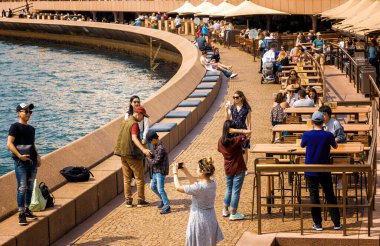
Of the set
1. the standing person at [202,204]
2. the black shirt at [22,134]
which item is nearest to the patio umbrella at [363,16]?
the black shirt at [22,134]

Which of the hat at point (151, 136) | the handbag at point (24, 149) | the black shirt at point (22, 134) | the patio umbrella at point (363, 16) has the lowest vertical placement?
the hat at point (151, 136)

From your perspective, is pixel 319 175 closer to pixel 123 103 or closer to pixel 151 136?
pixel 151 136

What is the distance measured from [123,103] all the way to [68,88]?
29.0 ft

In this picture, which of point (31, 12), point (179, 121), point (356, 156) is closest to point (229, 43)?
point (179, 121)

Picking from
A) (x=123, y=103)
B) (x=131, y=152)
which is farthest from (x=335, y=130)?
(x=123, y=103)

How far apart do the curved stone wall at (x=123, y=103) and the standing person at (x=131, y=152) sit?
0.95 metres

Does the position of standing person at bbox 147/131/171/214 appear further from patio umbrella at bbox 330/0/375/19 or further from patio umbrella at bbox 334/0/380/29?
patio umbrella at bbox 330/0/375/19

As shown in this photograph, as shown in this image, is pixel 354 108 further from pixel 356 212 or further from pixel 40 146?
pixel 40 146

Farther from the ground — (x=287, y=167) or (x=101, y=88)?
(x=287, y=167)

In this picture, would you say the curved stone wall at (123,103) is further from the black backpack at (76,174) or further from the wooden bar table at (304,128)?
the wooden bar table at (304,128)

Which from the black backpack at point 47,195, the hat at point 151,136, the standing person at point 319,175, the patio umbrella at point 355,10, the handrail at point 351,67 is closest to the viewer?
the standing person at point 319,175

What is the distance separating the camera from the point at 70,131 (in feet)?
106

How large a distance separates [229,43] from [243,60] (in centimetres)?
817

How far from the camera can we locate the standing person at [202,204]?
10.6 metres
